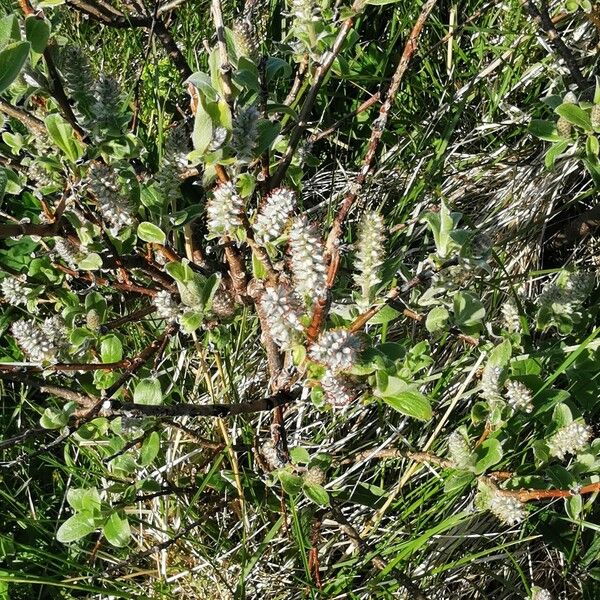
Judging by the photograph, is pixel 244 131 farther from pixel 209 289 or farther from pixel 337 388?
pixel 337 388

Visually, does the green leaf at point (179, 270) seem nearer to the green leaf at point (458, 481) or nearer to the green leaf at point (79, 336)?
the green leaf at point (79, 336)

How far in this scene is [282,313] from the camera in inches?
48.9

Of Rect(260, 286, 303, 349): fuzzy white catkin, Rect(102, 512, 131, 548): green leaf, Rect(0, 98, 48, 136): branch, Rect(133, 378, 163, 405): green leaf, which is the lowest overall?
Rect(102, 512, 131, 548): green leaf

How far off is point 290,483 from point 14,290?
0.67 meters

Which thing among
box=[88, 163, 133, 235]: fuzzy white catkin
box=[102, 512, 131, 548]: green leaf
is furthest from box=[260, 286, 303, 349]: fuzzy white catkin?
box=[102, 512, 131, 548]: green leaf

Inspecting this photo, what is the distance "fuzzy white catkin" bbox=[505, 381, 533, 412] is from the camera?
1542mm

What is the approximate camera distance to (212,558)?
180 cm

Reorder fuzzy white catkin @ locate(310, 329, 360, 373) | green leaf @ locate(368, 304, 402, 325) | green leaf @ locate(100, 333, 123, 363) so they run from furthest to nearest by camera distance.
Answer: green leaf @ locate(100, 333, 123, 363) → green leaf @ locate(368, 304, 402, 325) → fuzzy white catkin @ locate(310, 329, 360, 373)

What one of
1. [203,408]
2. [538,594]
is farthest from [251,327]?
[538,594]

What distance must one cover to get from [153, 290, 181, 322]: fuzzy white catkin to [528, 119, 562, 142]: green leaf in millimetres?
760

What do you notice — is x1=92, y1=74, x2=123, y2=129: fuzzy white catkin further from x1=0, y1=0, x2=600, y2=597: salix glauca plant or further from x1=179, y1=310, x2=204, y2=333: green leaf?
x1=179, y1=310, x2=204, y2=333: green leaf

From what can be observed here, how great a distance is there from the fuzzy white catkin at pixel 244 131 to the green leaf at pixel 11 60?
13.4 inches

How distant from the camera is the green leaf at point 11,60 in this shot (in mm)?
1087

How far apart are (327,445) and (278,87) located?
3.44 ft
